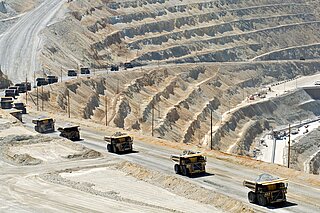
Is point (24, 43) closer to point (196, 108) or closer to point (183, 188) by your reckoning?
point (196, 108)

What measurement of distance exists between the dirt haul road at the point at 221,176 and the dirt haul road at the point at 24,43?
53018mm

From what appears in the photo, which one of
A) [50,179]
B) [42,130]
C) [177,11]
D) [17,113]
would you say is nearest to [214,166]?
[50,179]

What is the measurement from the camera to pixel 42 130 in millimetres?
72125

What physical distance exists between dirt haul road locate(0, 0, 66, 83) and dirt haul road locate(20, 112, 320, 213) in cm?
5302

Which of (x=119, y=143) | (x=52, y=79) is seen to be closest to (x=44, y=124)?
(x=119, y=143)

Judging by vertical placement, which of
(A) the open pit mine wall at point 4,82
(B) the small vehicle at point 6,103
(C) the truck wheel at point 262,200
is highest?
(A) the open pit mine wall at point 4,82

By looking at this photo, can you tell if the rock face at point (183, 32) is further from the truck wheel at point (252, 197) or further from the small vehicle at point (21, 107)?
the truck wheel at point (252, 197)

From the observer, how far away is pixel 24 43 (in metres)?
130

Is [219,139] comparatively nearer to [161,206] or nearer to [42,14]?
[42,14]

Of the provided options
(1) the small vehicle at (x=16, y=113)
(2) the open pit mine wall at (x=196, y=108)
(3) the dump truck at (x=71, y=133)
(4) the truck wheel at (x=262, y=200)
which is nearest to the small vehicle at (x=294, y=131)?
(2) the open pit mine wall at (x=196, y=108)

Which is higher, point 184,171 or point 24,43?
point 24,43

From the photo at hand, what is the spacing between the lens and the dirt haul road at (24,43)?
118062 millimetres

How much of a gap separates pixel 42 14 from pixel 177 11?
34855 millimetres

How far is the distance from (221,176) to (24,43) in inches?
3348
